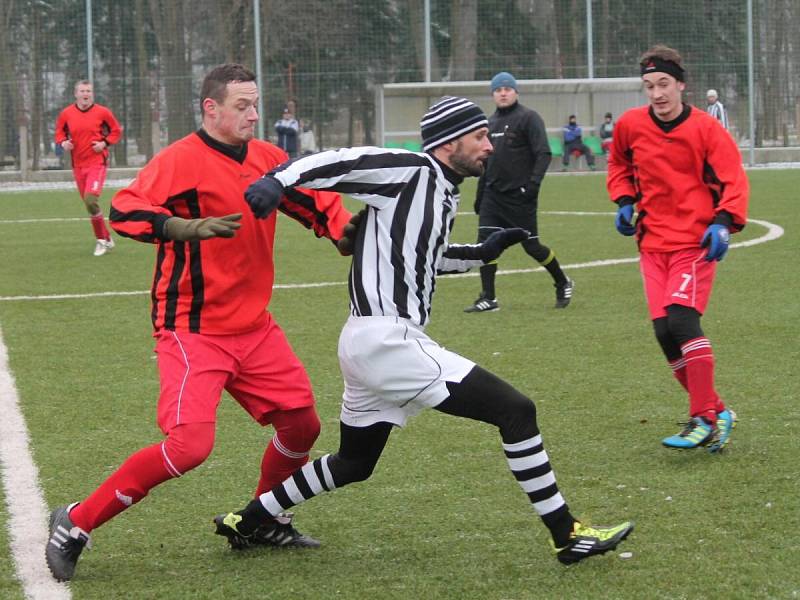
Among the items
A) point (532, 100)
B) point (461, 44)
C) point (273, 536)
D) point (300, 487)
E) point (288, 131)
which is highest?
point (461, 44)

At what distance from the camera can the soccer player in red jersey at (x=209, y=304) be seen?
4750 mm

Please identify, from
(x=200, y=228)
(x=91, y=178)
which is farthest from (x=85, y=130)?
(x=200, y=228)

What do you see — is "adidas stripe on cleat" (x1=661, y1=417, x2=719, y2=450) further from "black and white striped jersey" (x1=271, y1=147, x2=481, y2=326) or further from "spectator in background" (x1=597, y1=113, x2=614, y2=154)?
"spectator in background" (x1=597, y1=113, x2=614, y2=154)

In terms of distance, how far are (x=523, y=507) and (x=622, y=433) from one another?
1.41 meters

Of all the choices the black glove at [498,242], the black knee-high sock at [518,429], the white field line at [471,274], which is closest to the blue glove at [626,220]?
the black glove at [498,242]

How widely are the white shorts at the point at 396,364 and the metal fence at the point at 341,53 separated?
1141 inches

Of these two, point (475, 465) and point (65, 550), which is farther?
point (475, 465)

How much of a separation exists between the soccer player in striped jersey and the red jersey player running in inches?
67.5

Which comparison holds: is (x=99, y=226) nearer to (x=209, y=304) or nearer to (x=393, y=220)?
(x=209, y=304)

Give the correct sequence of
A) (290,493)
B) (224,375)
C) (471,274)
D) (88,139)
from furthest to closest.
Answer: (88,139) < (471,274) < (290,493) < (224,375)

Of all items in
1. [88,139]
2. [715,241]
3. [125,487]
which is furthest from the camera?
[88,139]

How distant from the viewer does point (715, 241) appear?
6184 mm

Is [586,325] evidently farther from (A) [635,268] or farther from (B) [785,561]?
(B) [785,561]

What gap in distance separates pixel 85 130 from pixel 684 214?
39.2ft
